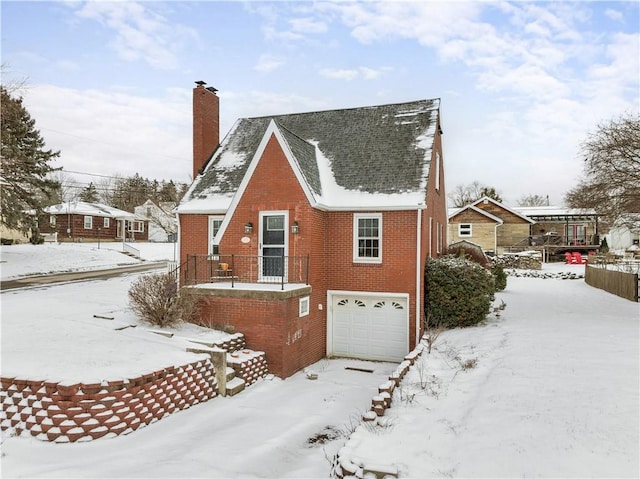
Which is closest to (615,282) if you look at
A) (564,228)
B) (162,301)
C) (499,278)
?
(499,278)

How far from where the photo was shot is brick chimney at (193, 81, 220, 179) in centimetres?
1853

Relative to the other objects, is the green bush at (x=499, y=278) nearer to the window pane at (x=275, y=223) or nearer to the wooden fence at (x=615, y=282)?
the wooden fence at (x=615, y=282)

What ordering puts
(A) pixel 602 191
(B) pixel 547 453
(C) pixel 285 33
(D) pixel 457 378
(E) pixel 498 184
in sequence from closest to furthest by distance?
(B) pixel 547 453, (D) pixel 457 378, (C) pixel 285 33, (A) pixel 602 191, (E) pixel 498 184

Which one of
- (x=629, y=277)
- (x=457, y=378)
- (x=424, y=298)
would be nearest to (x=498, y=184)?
(x=629, y=277)

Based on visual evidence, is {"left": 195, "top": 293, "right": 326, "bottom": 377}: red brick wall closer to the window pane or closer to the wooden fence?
the window pane

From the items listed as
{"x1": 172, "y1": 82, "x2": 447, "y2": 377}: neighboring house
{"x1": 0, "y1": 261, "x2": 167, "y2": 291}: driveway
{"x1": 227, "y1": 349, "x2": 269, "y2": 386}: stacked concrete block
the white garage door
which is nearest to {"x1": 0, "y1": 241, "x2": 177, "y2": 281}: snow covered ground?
{"x1": 0, "y1": 261, "x2": 167, "y2": 291}: driveway

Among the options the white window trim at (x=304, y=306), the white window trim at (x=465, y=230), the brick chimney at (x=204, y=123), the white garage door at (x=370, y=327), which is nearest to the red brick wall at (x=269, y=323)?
the white window trim at (x=304, y=306)

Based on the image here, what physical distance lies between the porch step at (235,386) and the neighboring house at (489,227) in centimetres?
2925

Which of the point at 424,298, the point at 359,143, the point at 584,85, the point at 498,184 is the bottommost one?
the point at 424,298

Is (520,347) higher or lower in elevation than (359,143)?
lower

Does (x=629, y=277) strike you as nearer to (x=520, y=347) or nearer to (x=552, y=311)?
(x=552, y=311)

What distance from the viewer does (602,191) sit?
52.6 feet

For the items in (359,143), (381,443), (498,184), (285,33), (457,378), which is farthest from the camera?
(498,184)

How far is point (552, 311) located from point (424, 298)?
17.2 ft
